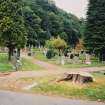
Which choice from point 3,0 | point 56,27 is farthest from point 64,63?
point 56,27

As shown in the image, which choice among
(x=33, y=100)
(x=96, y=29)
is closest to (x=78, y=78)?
(x=33, y=100)

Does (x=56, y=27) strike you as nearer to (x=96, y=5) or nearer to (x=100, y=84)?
(x=96, y=5)

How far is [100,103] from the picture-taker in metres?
17.9

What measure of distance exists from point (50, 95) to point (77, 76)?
3.04m

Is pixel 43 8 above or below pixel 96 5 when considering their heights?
above

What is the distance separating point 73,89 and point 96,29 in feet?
112

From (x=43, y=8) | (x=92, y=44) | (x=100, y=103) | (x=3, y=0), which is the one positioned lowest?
(x=100, y=103)

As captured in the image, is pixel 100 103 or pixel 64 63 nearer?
pixel 100 103

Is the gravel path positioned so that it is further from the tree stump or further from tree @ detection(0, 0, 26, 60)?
tree @ detection(0, 0, 26, 60)

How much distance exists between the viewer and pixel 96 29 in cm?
5431

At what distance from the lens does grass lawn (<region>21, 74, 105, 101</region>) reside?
1981 centimetres

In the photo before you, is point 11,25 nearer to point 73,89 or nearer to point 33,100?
point 73,89

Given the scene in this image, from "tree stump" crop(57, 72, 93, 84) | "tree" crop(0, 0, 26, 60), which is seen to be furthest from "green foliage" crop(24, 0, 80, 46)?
"tree stump" crop(57, 72, 93, 84)

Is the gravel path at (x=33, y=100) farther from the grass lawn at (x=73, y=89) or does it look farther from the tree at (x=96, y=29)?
the tree at (x=96, y=29)
